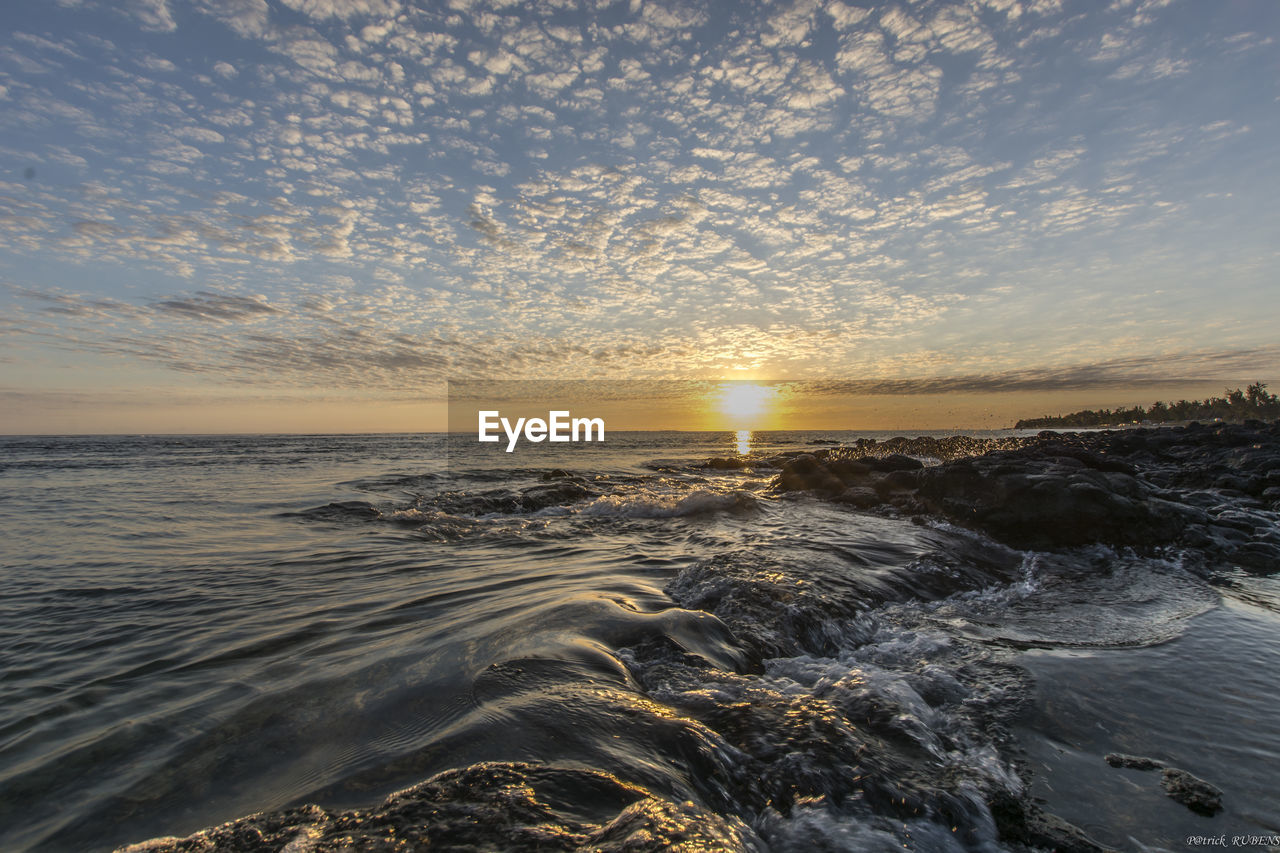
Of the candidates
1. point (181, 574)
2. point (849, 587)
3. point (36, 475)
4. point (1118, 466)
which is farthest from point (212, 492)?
point (1118, 466)

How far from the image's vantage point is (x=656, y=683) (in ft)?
13.1

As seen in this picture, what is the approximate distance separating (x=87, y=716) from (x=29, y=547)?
27.7 feet

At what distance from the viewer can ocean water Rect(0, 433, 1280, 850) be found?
9.21 feet

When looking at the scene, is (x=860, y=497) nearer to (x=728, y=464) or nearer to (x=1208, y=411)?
(x=728, y=464)

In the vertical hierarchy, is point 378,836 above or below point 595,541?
above

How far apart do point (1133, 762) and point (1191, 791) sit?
290 millimetres

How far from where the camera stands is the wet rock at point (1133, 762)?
10.7 ft

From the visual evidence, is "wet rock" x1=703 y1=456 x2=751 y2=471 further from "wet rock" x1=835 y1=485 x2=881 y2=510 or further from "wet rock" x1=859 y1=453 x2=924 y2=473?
"wet rock" x1=835 y1=485 x2=881 y2=510

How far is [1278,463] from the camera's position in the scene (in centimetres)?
1572

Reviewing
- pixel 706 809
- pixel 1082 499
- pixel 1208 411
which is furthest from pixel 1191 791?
pixel 1208 411

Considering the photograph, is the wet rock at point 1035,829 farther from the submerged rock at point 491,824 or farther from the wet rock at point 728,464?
the wet rock at point 728,464

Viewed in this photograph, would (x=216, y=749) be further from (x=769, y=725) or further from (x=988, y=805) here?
(x=988, y=805)

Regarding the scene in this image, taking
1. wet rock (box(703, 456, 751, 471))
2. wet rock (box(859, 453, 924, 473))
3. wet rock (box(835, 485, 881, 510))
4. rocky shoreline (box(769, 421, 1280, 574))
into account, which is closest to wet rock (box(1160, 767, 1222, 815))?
rocky shoreline (box(769, 421, 1280, 574))

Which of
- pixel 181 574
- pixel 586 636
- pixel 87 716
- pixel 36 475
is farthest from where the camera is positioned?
pixel 36 475
